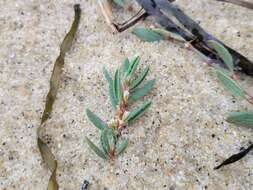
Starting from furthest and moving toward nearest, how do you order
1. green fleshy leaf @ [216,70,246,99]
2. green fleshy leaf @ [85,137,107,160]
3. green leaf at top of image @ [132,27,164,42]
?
green leaf at top of image @ [132,27,164,42] → green fleshy leaf @ [216,70,246,99] → green fleshy leaf @ [85,137,107,160]

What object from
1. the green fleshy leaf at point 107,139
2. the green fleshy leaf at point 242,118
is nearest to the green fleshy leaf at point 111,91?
the green fleshy leaf at point 107,139

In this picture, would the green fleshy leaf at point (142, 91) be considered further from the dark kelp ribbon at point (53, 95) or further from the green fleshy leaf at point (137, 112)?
the dark kelp ribbon at point (53, 95)

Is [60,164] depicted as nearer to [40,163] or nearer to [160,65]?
[40,163]

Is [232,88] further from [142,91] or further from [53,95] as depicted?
[53,95]

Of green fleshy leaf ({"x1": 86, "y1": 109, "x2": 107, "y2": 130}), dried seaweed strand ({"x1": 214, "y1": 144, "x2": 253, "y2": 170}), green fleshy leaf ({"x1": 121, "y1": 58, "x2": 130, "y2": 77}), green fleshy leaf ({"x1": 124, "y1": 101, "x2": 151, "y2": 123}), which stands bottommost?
dried seaweed strand ({"x1": 214, "y1": 144, "x2": 253, "y2": 170})

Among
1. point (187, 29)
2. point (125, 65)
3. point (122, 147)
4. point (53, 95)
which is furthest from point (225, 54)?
point (53, 95)

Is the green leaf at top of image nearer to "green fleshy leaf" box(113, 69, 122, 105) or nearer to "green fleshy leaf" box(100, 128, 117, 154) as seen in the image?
"green fleshy leaf" box(113, 69, 122, 105)

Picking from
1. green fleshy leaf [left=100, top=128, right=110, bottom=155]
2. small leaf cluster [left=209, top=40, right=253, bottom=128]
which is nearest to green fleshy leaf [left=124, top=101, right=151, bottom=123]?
green fleshy leaf [left=100, top=128, right=110, bottom=155]

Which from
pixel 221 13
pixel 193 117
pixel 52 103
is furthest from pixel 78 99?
pixel 221 13
